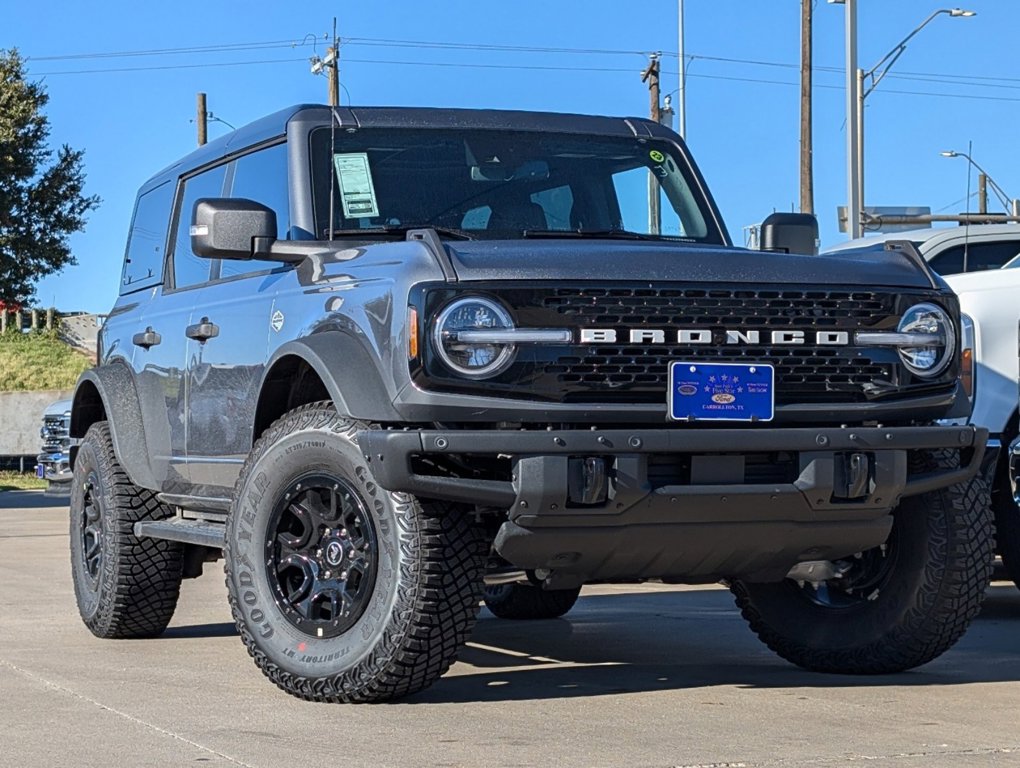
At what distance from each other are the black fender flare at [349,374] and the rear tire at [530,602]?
313 centimetres

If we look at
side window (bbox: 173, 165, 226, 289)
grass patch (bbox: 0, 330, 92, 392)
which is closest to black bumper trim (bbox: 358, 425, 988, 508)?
side window (bbox: 173, 165, 226, 289)

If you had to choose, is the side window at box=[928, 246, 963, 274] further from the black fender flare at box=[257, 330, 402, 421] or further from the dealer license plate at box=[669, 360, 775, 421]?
the black fender flare at box=[257, 330, 402, 421]

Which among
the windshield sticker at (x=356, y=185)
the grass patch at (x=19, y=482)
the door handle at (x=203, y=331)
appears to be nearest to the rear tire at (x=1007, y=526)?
the windshield sticker at (x=356, y=185)

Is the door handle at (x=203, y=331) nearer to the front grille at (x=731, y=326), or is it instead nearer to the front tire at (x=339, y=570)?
the front tire at (x=339, y=570)

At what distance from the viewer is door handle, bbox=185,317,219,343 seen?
7195 millimetres

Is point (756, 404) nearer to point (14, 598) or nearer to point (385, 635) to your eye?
point (385, 635)

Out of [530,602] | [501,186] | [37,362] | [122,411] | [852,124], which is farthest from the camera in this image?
[37,362]

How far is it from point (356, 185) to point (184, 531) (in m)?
1.54

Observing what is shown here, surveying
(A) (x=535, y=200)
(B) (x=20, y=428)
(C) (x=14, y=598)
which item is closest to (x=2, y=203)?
(B) (x=20, y=428)

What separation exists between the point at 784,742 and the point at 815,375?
1.26 m

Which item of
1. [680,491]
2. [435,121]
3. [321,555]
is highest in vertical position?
[435,121]

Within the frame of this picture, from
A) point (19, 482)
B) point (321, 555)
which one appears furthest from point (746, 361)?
point (19, 482)

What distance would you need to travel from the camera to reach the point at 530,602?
29.6 ft

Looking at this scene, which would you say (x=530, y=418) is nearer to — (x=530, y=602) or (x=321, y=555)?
(x=321, y=555)
